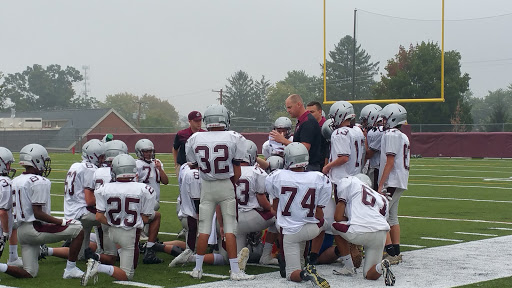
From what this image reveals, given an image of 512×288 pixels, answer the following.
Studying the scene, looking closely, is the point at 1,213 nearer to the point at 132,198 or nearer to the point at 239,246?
the point at 132,198

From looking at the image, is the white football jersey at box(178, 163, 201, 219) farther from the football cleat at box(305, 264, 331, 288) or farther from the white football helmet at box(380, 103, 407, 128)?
the white football helmet at box(380, 103, 407, 128)

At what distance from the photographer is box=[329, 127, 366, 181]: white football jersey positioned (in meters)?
8.17

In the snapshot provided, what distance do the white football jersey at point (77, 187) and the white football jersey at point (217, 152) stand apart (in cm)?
153

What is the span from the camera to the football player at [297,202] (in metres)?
7.23

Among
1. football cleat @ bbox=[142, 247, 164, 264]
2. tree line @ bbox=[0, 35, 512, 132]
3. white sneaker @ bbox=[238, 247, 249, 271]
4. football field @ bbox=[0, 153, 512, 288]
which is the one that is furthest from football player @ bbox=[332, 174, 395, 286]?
tree line @ bbox=[0, 35, 512, 132]

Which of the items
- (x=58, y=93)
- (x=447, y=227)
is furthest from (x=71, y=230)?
(x=58, y=93)

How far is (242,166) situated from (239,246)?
2.97 ft

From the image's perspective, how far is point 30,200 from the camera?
7344 mm

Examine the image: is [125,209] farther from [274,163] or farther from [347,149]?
[347,149]

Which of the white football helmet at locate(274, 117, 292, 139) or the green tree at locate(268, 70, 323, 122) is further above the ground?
the green tree at locate(268, 70, 323, 122)

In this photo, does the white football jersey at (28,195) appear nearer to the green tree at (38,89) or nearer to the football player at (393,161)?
the football player at (393,161)

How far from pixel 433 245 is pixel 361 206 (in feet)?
8.39

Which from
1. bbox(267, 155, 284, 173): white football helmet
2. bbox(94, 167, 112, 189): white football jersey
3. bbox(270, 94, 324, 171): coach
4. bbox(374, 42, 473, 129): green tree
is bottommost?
bbox(94, 167, 112, 189): white football jersey

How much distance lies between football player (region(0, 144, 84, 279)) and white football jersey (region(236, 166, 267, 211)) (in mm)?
1785
